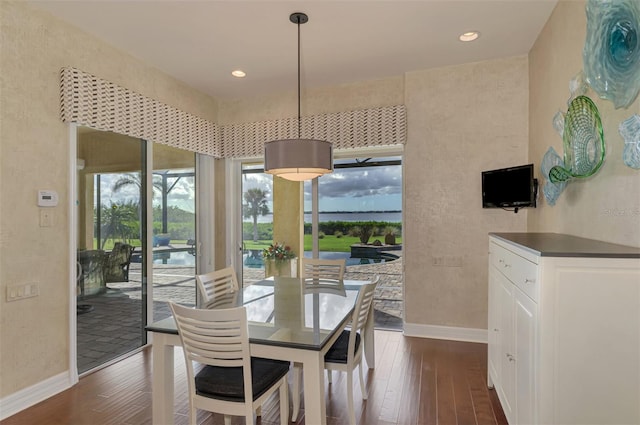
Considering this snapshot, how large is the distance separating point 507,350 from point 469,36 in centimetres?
264

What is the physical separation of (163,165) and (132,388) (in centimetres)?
236

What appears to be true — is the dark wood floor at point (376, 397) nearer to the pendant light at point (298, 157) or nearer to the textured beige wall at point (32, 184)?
the textured beige wall at point (32, 184)

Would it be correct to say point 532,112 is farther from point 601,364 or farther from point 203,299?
point 203,299

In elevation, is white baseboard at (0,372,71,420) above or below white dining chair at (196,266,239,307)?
below

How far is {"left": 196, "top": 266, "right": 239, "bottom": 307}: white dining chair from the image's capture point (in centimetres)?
266

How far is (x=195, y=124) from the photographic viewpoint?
167 inches

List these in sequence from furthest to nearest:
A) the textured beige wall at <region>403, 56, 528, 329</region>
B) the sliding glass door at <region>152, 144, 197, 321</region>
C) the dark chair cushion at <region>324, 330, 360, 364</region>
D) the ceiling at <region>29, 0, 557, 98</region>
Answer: the sliding glass door at <region>152, 144, 197, 321</region>, the textured beige wall at <region>403, 56, 528, 329</region>, the ceiling at <region>29, 0, 557, 98</region>, the dark chair cushion at <region>324, 330, 360, 364</region>

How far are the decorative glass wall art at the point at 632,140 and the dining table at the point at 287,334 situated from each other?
62.7 inches

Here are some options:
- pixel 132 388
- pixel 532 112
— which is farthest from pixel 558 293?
pixel 132 388

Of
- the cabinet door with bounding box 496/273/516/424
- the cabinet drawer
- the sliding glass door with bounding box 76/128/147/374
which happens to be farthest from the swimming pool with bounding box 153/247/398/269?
the cabinet door with bounding box 496/273/516/424

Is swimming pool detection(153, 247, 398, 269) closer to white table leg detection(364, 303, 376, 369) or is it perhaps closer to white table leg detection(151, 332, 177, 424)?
white table leg detection(364, 303, 376, 369)

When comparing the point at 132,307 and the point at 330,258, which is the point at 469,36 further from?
the point at 132,307

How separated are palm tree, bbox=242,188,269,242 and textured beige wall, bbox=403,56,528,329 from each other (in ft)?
6.67

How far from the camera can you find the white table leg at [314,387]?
172 centimetres
